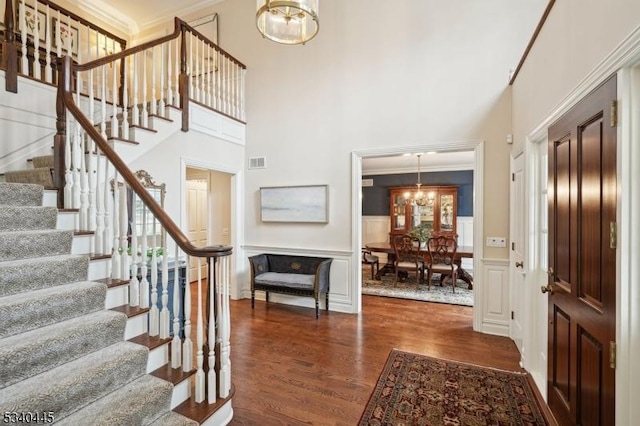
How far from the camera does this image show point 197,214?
19.9ft

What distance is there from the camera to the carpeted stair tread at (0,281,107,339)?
5.13ft

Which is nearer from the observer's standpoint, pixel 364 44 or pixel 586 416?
pixel 586 416

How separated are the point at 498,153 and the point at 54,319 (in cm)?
431

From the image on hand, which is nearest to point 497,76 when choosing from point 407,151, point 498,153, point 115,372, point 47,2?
point 498,153

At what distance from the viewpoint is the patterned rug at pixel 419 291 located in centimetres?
484

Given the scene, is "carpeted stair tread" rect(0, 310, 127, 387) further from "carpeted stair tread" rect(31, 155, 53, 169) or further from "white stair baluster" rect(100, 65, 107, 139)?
"carpeted stair tread" rect(31, 155, 53, 169)

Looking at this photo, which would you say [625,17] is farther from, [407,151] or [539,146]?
[407,151]

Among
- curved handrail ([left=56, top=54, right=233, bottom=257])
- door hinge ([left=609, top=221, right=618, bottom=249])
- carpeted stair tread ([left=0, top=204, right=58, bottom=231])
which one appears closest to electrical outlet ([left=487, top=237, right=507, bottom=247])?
door hinge ([left=609, top=221, right=618, bottom=249])

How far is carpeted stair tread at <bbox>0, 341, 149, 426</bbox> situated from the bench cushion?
2.47 m

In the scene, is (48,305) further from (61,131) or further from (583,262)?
(583,262)

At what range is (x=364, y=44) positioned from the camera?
417 centimetres

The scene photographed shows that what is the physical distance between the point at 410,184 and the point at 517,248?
5.26 metres

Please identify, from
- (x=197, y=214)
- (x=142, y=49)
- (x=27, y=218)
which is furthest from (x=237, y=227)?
(x=27, y=218)

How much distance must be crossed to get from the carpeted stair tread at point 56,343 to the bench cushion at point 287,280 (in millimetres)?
2463
